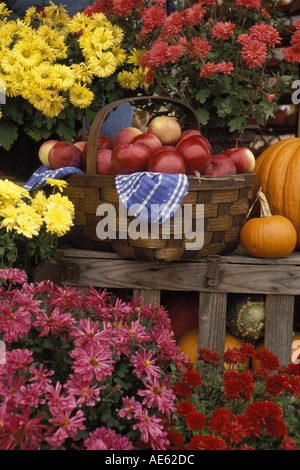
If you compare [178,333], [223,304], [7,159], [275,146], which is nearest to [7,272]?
[223,304]

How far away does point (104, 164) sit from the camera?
1.26 meters

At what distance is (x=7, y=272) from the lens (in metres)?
0.89

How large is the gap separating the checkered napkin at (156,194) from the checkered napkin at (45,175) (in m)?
0.23

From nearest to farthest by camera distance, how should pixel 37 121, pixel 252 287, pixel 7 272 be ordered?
pixel 7 272 < pixel 252 287 < pixel 37 121

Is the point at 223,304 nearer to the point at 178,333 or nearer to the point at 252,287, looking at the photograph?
the point at 252,287

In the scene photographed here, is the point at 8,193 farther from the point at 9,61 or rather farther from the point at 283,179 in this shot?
the point at 283,179

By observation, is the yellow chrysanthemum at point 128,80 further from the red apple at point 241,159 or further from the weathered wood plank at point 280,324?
the weathered wood plank at point 280,324

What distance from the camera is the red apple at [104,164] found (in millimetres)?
1254

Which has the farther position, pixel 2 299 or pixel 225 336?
pixel 225 336

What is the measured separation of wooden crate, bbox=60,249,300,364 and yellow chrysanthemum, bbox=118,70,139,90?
25.7 inches

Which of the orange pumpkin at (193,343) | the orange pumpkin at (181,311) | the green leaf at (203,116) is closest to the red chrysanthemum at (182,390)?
the orange pumpkin at (193,343)

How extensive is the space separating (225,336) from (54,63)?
1.01m

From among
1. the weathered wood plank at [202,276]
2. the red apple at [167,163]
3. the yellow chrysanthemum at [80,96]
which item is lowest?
the weathered wood plank at [202,276]

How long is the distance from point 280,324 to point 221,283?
0.19 meters
